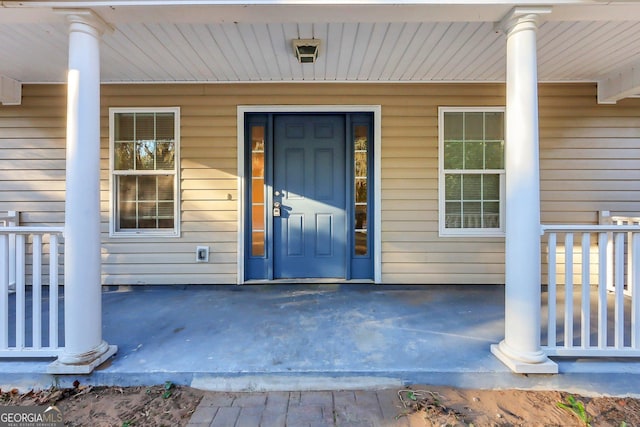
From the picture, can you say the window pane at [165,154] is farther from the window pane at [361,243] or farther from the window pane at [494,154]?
the window pane at [494,154]

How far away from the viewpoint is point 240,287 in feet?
12.8

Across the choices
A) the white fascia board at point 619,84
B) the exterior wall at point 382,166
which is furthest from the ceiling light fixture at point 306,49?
the white fascia board at point 619,84

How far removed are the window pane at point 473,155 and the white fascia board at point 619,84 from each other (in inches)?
54.4

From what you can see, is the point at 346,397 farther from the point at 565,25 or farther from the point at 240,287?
the point at 565,25

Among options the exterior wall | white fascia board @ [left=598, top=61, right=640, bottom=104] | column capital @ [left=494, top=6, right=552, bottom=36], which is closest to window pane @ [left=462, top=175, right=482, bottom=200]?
the exterior wall

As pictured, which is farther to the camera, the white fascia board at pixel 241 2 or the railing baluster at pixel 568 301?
the railing baluster at pixel 568 301

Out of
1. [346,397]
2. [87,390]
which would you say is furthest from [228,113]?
[346,397]

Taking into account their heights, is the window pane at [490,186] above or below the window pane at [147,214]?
above

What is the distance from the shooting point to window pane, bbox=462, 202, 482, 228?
4.00 m

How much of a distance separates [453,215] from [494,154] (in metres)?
0.83

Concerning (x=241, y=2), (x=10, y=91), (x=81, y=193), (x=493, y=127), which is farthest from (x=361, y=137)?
(x=10, y=91)

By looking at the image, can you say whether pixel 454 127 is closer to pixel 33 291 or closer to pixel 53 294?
pixel 53 294

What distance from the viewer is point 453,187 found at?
3.99 m

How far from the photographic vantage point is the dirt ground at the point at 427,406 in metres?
1.79
